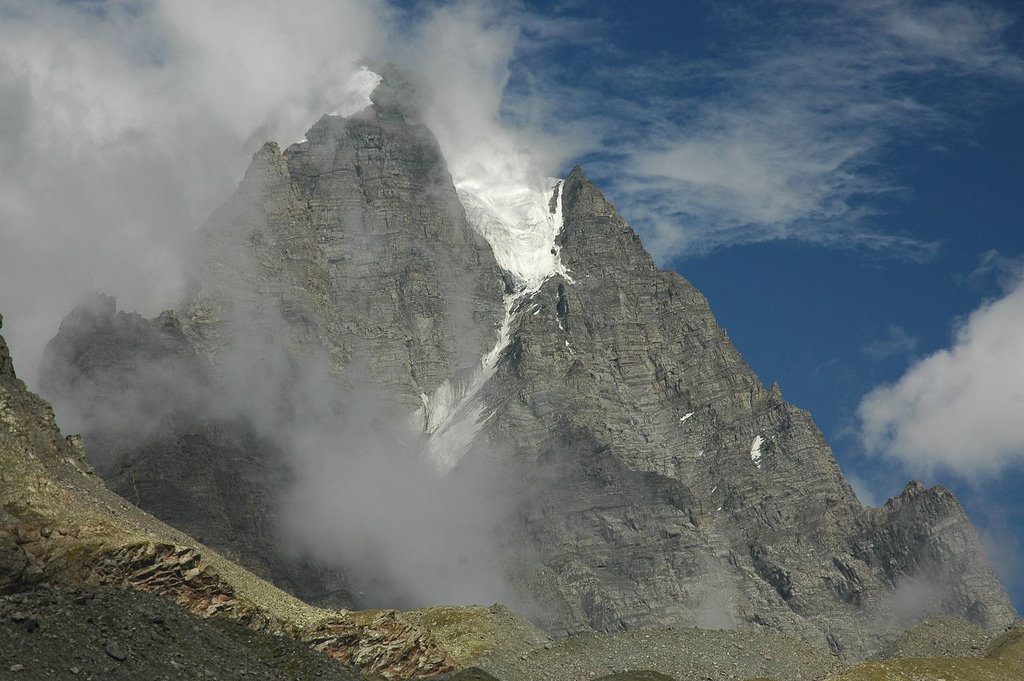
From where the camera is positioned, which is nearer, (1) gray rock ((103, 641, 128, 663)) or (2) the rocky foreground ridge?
(1) gray rock ((103, 641, 128, 663))

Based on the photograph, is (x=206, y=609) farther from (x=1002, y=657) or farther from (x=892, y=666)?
(x=1002, y=657)

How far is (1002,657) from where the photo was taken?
10256cm

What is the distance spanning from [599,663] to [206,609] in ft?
128

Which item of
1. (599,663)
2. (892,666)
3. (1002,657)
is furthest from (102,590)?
(1002,657)

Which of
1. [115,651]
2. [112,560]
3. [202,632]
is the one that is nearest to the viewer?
[115,651]

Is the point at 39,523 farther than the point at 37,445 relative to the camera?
No

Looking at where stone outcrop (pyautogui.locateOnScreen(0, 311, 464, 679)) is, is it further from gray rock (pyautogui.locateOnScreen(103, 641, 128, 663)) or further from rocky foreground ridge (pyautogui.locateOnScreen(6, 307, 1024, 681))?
gray rock (pyautogui.locateOnScreen(103, 641, 128, 663))

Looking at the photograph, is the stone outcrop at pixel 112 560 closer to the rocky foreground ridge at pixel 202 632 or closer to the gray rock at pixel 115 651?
the rocky foreground ridge at pixel 202 632

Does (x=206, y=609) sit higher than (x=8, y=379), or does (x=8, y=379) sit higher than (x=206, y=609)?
(x=8, y=379)

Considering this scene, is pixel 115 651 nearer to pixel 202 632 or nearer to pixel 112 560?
pixel 202 632

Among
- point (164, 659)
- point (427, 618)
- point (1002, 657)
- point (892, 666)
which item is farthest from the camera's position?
point (427, 618)

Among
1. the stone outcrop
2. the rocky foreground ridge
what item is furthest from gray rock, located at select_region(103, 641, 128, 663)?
the stone outcrop

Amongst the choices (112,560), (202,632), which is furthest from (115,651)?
(112,560)

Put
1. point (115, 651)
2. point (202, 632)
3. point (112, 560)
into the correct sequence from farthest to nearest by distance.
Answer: point (112, 560)
point (202, 632)
point (115, 651)
